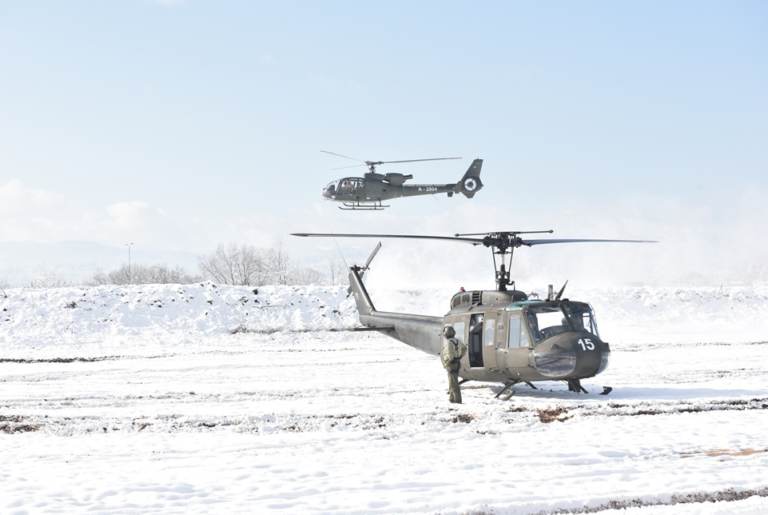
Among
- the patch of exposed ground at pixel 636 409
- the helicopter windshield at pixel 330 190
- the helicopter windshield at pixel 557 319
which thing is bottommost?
the patch of exposed ground at pixel 636 409

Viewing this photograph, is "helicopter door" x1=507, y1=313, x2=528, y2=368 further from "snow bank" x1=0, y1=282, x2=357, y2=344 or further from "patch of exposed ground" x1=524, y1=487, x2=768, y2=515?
"snow bank" x1=0, y1=282, x2=357, y2=344

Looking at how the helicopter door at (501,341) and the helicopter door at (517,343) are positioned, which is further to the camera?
the helicopter door at (501,341)

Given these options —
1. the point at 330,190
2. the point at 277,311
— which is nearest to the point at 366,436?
the point at 330,190

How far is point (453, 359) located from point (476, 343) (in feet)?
3.94

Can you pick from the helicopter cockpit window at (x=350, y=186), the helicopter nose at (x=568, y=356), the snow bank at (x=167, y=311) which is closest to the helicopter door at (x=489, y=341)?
the helicopter nose at (x=568, y=356)

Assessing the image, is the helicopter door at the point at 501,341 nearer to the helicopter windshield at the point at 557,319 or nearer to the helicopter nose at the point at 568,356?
the helicopter windshield at the point at 557,319

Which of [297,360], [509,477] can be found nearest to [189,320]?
[297,360]

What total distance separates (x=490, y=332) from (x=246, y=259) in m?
50.9

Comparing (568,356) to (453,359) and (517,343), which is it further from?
(453,359)

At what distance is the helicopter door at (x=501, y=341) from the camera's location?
13109mm

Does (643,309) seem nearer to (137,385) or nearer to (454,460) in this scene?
(137,385)

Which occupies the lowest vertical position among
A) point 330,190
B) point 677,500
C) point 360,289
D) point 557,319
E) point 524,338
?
point 677,500

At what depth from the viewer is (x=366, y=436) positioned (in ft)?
31.6

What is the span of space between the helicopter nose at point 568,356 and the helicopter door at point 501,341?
0.80 meters
